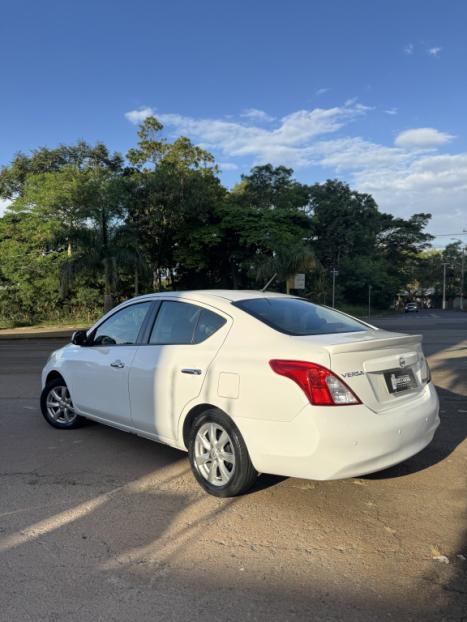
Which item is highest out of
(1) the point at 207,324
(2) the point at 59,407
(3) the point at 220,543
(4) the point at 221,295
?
(4) the point at 221,295

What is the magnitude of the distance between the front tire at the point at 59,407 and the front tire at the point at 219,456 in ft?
7.31

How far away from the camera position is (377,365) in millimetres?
3580

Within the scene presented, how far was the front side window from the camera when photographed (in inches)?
191

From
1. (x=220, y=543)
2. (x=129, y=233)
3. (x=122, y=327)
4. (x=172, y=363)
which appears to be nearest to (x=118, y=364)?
(x=122, y=327)

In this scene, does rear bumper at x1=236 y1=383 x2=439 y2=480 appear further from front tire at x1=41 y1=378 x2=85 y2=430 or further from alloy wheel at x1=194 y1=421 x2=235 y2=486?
front tire at x1=41 y1=378 x2=85 y2=430

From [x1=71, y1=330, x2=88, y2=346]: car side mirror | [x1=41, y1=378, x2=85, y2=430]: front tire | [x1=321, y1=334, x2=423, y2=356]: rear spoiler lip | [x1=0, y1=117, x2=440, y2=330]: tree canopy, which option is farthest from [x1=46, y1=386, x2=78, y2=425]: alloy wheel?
[x1=0, y1=117, x2=440, y2=330]: tree canopy

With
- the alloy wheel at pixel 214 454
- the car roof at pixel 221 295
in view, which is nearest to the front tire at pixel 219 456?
the alloy wheel at pixel 214 454

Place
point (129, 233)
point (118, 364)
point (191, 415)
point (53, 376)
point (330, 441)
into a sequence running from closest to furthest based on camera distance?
point (330, 441) → point (191, 415) → point (118, 364) → point (53, 376) → point (129, 233)

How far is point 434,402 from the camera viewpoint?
406cm

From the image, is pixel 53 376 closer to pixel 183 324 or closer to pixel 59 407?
pixel 59 407

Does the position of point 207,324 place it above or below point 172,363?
above

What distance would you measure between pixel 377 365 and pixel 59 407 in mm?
3816

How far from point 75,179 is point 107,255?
29.1 feet

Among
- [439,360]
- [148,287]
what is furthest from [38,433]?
[148,287]
